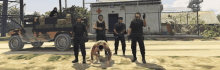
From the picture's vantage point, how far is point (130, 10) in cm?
1708

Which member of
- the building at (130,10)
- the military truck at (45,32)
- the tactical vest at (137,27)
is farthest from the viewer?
the building at (130,10)

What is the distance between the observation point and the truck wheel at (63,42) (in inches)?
300

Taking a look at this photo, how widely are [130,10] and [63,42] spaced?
426 inches

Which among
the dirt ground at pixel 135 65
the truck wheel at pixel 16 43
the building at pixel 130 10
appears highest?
the building at pixel 130 10

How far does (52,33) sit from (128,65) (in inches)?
191

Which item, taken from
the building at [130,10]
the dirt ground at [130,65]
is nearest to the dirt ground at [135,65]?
the dirt ground at [130,65]

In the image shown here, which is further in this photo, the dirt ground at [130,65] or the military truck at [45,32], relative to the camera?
the military truck at [45,32]

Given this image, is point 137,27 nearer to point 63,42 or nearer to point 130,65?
point 130,65

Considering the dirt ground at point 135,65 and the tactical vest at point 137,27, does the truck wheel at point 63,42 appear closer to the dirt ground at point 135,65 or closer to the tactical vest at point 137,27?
the dirt ground at point 135,65

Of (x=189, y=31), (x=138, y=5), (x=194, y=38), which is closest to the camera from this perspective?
(x=194, y=38)

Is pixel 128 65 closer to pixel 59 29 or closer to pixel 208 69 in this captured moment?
pixel 208 69

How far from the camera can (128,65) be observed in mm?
4965

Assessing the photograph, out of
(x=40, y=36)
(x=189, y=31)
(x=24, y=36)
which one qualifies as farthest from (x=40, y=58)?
(x=189, y=31)

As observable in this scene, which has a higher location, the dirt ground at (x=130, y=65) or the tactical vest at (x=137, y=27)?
the tactical vest at (x=137, y=27)
